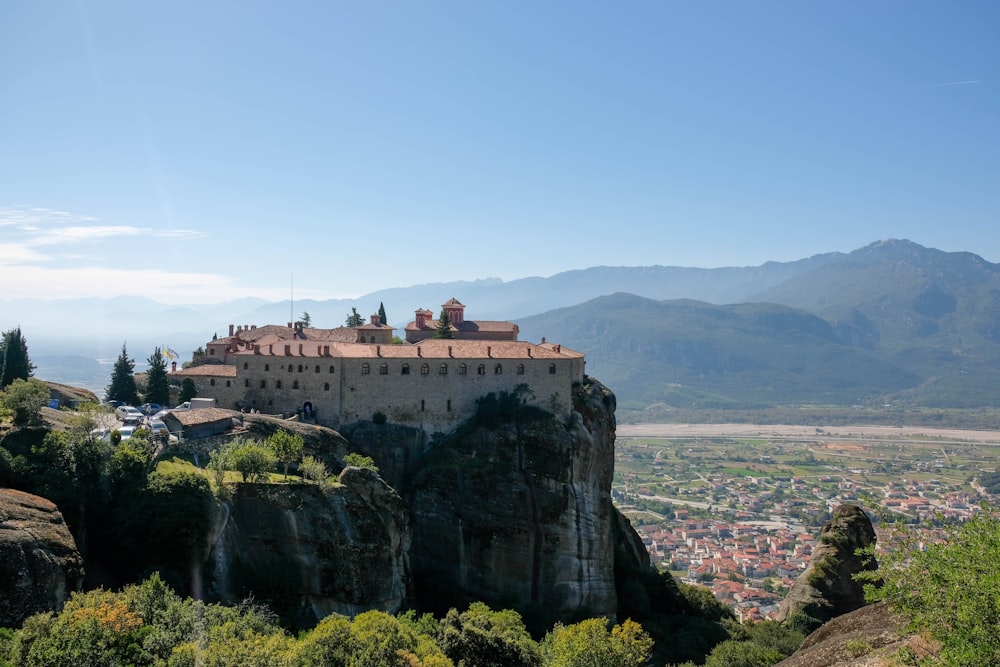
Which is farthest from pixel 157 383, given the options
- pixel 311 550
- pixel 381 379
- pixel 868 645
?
pixel 868 645

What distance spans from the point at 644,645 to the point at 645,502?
147230mm

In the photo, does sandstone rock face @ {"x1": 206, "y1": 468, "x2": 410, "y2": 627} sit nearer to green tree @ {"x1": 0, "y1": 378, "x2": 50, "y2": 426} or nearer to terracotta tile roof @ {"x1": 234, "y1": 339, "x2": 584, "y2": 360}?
green tree @ {"x1": 0, "y1": 378, "x2": 50, "y2": 426}

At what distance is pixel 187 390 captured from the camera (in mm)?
65688

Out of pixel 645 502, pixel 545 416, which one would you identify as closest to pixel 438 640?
pixel 545 416

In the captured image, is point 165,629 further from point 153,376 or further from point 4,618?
point 153,376

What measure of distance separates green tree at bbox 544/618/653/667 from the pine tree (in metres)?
44.6

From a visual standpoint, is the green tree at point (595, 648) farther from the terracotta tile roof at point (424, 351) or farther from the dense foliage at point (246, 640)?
the terracotta tile roof at point (424, 351)

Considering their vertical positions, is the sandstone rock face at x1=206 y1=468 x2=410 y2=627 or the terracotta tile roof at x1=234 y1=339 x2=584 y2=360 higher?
the terracotta tile roof at x1=234 y1=339 x2=584 y2=360

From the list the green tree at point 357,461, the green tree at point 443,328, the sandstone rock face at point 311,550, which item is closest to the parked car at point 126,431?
the sandstone rock face at point 311,550

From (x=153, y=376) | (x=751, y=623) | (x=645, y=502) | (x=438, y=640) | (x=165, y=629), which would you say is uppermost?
(x=153, y=376)

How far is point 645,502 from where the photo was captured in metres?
187

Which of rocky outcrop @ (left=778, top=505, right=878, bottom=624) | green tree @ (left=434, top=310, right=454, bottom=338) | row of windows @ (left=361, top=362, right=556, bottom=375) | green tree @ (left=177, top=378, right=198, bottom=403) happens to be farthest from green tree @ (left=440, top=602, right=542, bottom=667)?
green tree @ (left=434, top=310, right=454, bottom=338)

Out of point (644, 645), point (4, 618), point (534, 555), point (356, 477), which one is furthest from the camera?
point (534, 555)

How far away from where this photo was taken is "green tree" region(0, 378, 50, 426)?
1871 inches
